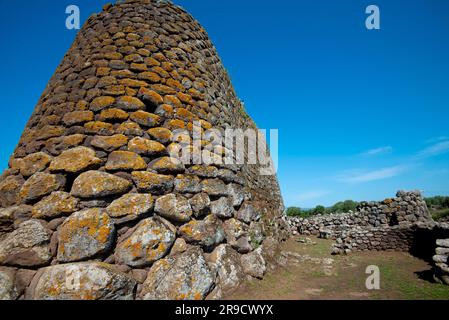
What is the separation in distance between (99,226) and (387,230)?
31.8ft

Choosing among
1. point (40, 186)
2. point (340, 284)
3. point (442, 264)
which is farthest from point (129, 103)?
point (442, 264)

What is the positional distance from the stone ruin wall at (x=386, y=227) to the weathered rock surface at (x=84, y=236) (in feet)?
25.1

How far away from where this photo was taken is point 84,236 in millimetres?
2561

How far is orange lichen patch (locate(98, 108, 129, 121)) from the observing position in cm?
346

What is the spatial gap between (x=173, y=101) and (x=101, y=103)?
122 centimetres

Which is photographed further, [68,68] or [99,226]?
[68,68]

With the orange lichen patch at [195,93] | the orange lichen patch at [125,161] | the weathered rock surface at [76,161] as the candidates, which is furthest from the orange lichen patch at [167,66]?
the weathered rock surface at [76,161]

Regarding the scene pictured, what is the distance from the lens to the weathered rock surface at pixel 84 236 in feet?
8.22

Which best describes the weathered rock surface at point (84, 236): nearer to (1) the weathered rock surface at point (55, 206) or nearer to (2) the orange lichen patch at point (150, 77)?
(1) the weathered rock surface at point (55, 206)

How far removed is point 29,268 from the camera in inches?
96.0

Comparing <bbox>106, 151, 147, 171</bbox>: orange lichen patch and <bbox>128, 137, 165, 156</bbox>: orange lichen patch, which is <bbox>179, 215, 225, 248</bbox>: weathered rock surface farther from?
<bbox>128, 137, 165, 156</bbox>: orange lichen patch

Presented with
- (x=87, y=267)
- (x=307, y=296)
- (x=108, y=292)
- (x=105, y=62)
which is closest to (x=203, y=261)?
(x=108, y=292)

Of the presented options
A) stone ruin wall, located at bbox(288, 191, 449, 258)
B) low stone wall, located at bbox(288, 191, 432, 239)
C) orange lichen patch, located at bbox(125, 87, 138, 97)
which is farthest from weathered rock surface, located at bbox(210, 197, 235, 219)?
low stone wall, located at bbox(288, 191, 432, 239)
